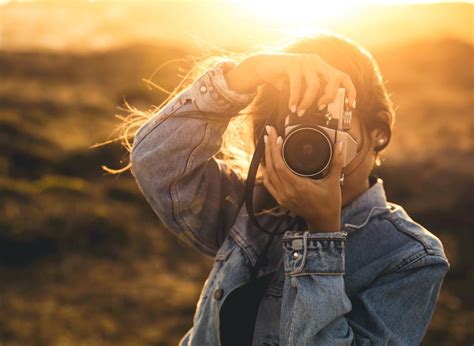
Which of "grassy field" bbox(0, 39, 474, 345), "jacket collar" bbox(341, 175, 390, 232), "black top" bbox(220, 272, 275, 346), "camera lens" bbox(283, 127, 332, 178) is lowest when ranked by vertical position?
"grassy field" bbox(0, 39, 474, 345)

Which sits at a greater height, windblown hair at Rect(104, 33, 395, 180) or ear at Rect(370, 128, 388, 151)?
windblown hair at Rect(104, 33, 395, 180)

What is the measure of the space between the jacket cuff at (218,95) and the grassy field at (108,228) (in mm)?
428

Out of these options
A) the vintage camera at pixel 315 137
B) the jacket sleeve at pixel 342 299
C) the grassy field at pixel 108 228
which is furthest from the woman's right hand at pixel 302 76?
the grassy field at pixel 108 228

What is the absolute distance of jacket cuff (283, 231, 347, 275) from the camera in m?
1.10

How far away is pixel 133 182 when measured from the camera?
19.3 feet

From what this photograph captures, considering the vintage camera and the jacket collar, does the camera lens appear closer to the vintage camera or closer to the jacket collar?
the vintage camera

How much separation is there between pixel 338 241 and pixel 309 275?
82 millimetres

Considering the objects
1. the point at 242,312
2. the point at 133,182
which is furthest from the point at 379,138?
the point at 133,182

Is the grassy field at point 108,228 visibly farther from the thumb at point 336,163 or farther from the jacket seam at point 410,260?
the jacket seam at point 410,260

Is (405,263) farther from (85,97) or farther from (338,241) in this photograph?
(85,97)

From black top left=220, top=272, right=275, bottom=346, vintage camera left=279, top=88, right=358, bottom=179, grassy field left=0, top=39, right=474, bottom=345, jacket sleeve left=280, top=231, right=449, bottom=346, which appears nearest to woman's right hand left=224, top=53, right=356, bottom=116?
vintage camera left=279, top=88, right=358, bottom=179

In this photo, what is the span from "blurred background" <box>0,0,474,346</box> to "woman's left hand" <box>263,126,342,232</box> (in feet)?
1.17

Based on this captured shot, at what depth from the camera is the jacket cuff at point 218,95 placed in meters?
1.25

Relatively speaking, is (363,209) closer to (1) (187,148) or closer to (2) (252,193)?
(2) (252,193)
